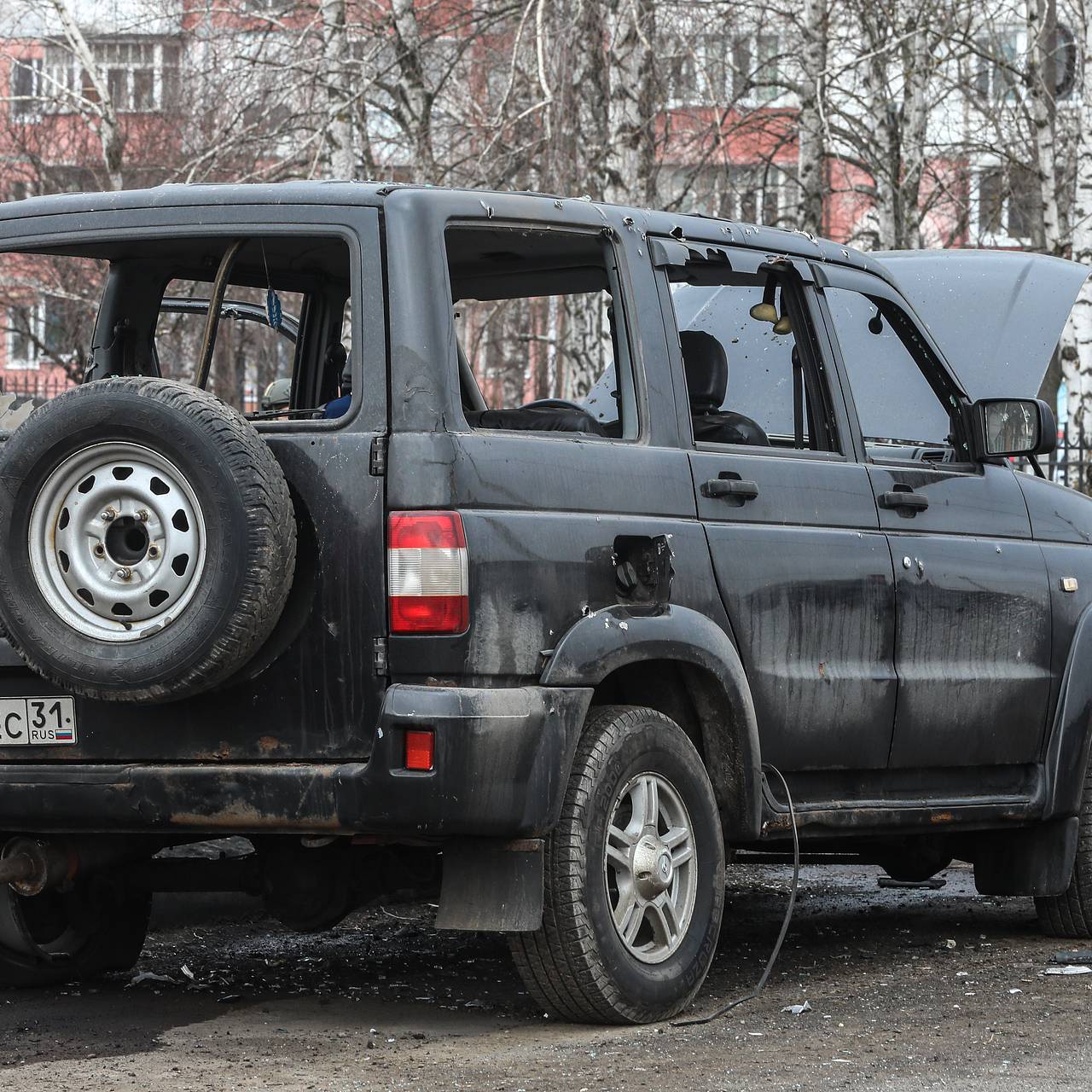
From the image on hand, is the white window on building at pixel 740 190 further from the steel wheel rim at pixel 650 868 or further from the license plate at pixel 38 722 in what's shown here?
the license plate at pixel 38 722

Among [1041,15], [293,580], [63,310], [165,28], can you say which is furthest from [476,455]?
[63,310]

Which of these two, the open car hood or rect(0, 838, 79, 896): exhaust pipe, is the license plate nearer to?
rect(0, 838, 79, 896): exhaust pipe

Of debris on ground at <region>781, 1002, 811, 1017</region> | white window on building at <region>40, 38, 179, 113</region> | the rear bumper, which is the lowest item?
debris on ground at <region>781, 1002, 811, 1017</region>

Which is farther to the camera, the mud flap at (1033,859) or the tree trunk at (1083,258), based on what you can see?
the tree trunk at (1083,258)

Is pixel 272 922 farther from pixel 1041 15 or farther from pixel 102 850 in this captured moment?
pixel 1041 15

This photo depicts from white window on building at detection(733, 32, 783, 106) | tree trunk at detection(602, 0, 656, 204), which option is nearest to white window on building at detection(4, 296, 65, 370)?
white window on building at detection(733, 32, 783, 106)

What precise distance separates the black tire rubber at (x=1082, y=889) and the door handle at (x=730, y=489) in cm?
191

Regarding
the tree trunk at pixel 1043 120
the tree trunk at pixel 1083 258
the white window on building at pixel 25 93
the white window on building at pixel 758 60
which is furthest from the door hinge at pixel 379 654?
the white window on building at pixel 25 93

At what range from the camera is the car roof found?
16.5 feet

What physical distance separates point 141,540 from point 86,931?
1826mm

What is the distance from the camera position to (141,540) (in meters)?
4.66

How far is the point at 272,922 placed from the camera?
7.34 meters

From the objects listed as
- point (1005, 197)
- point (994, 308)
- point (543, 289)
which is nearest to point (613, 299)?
point (543, 289)

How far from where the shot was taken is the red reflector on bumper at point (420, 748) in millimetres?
4691
